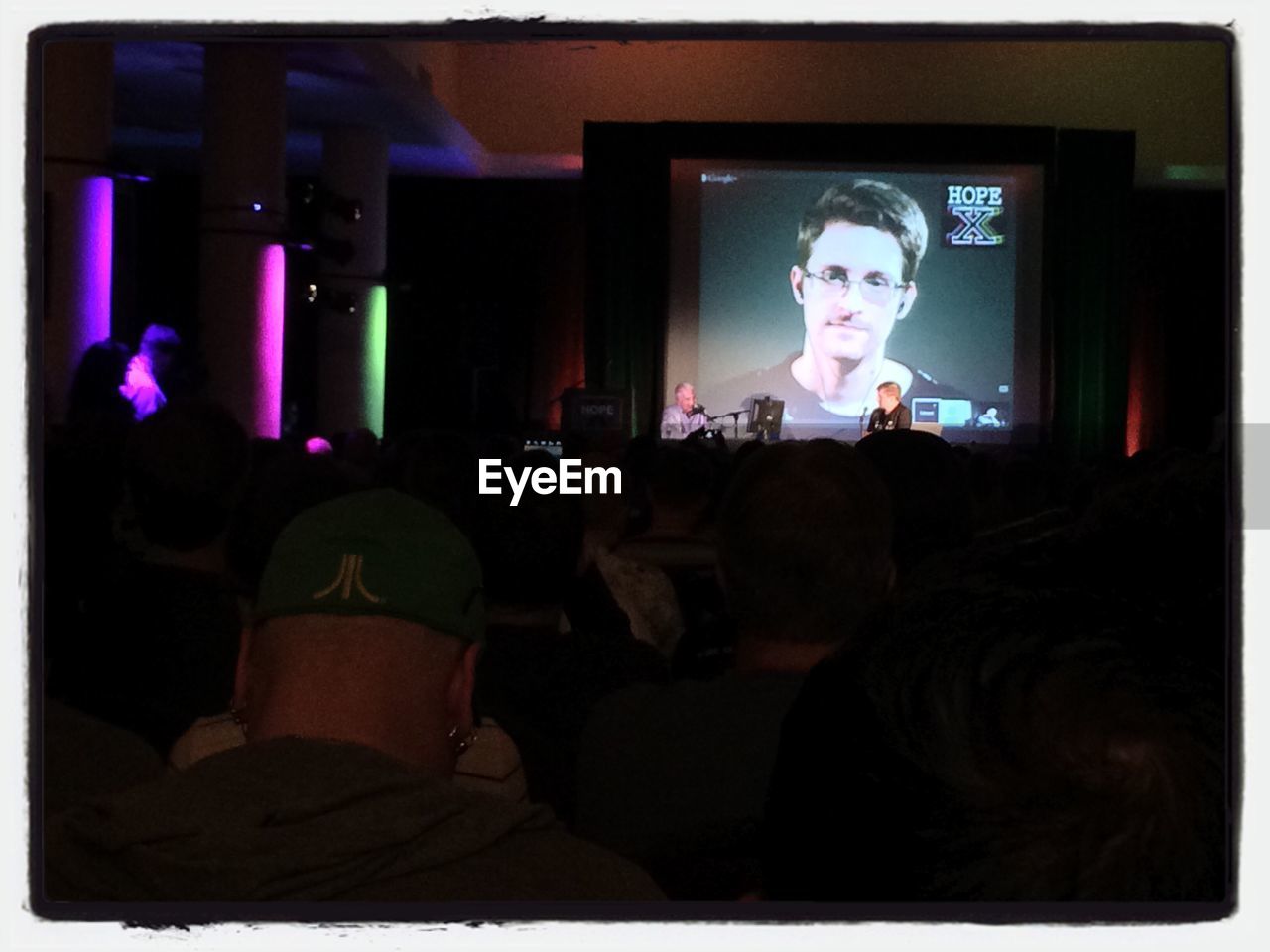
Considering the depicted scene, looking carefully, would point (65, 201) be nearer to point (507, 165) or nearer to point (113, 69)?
point (113, 69)

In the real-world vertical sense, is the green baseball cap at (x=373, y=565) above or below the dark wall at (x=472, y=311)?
below

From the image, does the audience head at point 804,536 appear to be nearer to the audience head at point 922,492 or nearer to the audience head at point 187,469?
the audience head at point 922,492

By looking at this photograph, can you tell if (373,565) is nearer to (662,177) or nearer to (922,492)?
(922,492)

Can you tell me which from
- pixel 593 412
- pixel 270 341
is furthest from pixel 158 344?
pixel 593 412

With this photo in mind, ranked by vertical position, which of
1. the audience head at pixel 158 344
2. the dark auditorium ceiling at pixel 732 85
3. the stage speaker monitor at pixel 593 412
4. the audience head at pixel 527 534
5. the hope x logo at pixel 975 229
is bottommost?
the audience head at pixel 527 534

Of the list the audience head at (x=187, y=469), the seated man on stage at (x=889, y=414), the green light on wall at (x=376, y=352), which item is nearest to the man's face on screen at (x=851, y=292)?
the seated man on stage at (x=889, y=414)

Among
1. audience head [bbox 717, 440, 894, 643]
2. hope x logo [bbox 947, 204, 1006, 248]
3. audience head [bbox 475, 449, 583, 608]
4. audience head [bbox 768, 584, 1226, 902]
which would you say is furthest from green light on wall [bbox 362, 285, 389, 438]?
hope x logo [bbox 947, 204, 1006, 248]

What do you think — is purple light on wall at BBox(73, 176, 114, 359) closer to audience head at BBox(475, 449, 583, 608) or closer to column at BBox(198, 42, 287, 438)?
column at BBox(198, 42, 287, 438)

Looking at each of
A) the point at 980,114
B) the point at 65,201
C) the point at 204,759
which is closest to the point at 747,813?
the point at 204,759
